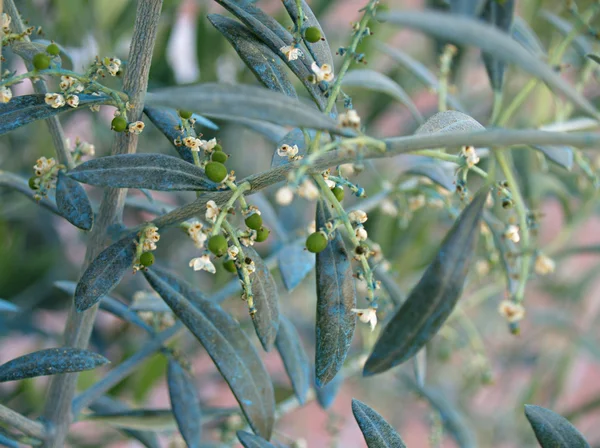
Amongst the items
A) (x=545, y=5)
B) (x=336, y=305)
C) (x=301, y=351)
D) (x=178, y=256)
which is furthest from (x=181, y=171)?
(x=545, y=5)

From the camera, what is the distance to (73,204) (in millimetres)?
450

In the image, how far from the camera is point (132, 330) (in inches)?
44.2

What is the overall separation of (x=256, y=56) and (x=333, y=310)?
188 millimetres

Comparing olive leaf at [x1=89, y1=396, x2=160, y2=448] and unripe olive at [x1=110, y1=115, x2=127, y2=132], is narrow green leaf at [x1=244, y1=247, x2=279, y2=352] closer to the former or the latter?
unripe olive at [x1=110, y1=115, x2=127, y2=132]

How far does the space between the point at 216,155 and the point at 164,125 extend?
0.24ft

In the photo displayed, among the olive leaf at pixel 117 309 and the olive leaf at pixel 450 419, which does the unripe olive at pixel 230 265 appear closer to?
the olive leaf at pixel 117 309

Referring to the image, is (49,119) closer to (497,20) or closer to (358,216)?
(358,216)

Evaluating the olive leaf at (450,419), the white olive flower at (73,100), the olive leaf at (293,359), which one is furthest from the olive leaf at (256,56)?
the olive leaf at (450,419)

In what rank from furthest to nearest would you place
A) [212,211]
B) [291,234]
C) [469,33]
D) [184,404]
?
[291,234], [184,404], [212,211], [469,33]

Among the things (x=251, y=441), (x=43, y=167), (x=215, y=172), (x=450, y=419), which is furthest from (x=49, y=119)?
(x=450, y=419)

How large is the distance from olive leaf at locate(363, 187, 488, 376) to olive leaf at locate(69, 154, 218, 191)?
0.15 meters

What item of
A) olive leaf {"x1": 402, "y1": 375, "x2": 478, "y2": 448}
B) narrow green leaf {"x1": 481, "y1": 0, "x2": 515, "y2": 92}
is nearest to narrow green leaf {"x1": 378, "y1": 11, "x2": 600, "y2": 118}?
narrow green leaf {"x1": 481, "y1": 0, "x2": 515, "y2": 92}

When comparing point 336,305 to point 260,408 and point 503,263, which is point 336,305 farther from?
point 503,263

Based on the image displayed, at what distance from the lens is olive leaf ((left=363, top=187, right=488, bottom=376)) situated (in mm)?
339
